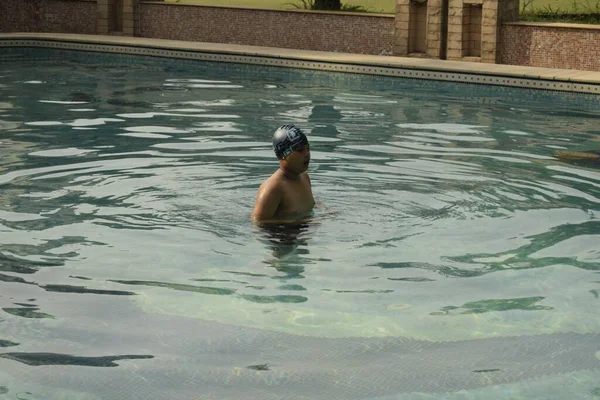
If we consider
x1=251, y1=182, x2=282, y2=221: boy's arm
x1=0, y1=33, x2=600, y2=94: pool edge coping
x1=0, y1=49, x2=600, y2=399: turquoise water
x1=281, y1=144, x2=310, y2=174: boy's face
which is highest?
x1=0, y1=33, x2=600, y2=94: pool edge coping

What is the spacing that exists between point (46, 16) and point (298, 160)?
55.3 feet

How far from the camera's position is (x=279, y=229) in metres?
6.89

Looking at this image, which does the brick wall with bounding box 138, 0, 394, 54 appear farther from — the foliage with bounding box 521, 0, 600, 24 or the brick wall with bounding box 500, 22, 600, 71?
the foliage with bounding box 521, 0, 600, 24

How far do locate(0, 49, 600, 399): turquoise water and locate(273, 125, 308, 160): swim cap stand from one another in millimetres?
544

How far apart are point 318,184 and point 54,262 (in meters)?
2.82

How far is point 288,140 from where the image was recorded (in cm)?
668

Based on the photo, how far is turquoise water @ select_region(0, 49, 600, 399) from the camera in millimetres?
5469

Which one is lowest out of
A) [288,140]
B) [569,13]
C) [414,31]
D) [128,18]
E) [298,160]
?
[298,160]

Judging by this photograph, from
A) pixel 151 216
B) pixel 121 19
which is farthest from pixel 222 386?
pixel 121 19

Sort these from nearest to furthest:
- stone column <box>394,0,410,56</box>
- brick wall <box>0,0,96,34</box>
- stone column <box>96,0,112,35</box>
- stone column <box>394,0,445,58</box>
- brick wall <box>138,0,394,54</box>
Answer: stone column <box>394,0,445,58</box>
stone column <box>394,0,410,56</box>
brick wall <box>138,0,394,54</box>
stone column <box>96,0,112,35</box>
brick wall <box>0,0,96,34</box>

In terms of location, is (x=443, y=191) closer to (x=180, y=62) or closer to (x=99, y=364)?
(x=99, y=364)

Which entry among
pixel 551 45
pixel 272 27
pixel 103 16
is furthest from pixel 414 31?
pixel 103 16

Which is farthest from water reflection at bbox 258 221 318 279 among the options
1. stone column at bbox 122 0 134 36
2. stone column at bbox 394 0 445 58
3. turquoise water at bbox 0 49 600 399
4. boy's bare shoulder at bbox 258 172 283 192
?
stone column at bbox 122 0 134 36

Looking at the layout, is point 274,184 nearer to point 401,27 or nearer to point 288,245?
point 288,245
